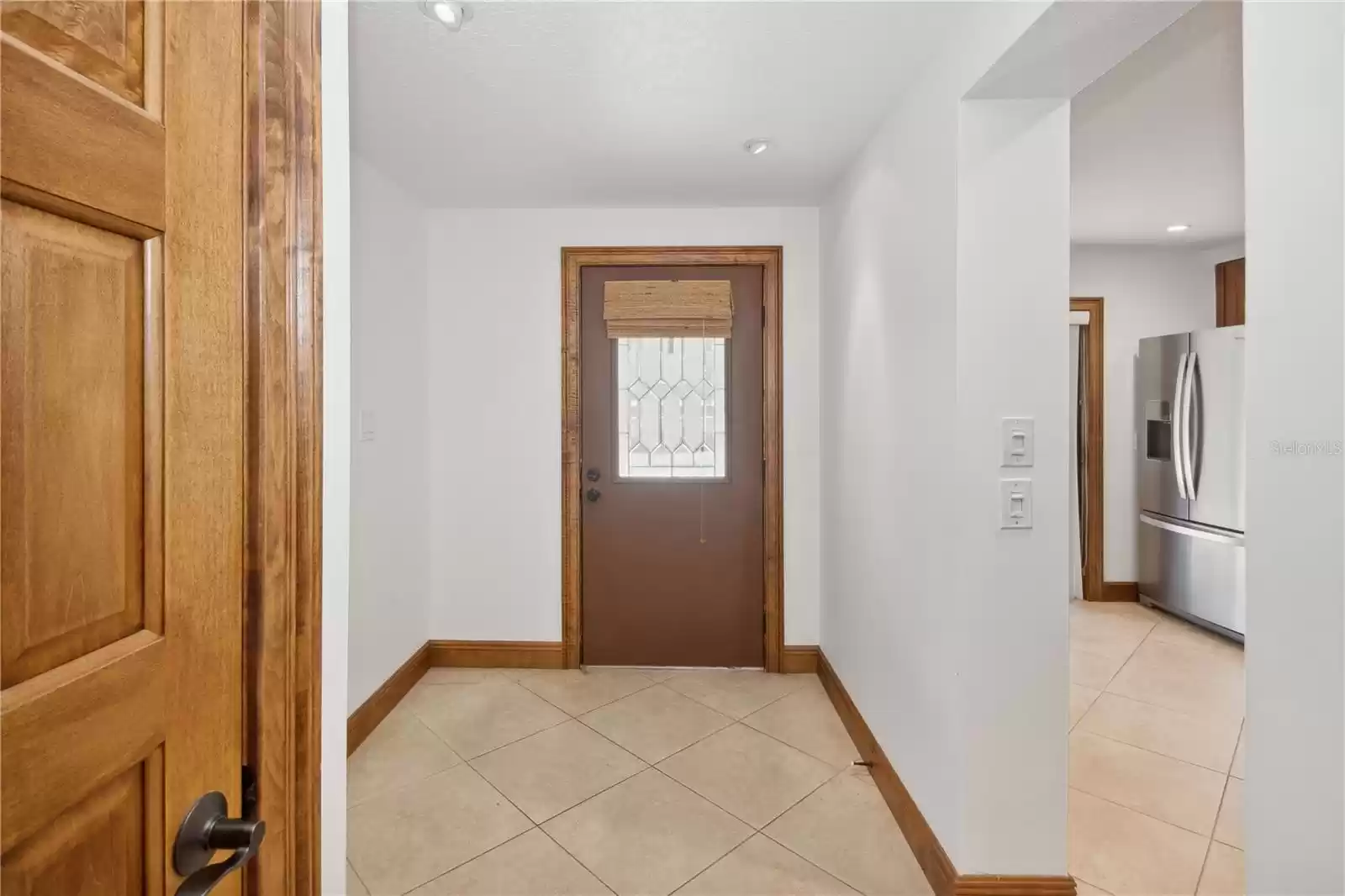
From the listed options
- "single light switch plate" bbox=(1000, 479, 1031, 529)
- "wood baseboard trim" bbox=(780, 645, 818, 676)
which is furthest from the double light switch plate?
"wood baseboard trim" bbox=(780, 645, 818, 676)

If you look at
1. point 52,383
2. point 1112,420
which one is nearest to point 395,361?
point 52,383

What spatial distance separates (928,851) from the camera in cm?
173

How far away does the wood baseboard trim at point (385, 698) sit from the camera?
7.92 ft

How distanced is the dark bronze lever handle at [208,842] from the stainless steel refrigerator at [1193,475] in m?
4.60

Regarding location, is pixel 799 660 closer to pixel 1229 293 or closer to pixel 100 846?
pixel 100 846

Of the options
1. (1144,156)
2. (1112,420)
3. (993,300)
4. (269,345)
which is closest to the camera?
(269,345)

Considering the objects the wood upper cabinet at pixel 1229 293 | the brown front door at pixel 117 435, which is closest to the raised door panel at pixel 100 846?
the brown front door at pixel 117 435

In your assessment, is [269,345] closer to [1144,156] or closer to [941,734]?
[941,734]

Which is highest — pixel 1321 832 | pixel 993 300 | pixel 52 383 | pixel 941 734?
pixel 993 300

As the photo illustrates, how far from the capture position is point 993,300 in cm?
156

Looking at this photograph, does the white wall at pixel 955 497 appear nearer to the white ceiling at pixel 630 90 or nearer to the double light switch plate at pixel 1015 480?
the double light switch plate at pixel 1015 480

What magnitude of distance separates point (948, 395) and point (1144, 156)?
7.14 feet

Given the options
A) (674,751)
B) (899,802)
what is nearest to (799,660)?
(674,751)

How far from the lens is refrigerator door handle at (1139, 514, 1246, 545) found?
3568 millimetres
